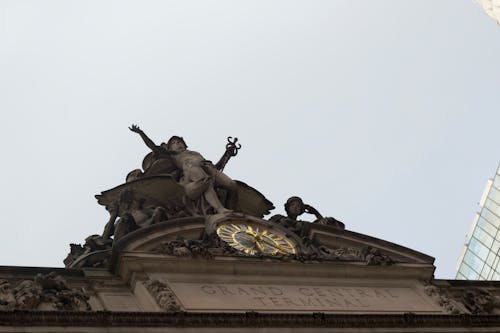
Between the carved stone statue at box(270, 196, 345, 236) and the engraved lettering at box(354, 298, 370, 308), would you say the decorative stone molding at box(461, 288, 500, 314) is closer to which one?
the engraved lettering at box(354, 298, 370, 308)

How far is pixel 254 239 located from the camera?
26.5 meters

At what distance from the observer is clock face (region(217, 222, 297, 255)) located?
26.0 m

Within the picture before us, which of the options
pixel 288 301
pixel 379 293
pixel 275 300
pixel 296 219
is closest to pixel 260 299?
pixel 275 300

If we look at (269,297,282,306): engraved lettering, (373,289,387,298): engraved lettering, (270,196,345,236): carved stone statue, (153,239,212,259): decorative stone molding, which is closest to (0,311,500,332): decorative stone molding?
(269,297,282,306): engraved lettering

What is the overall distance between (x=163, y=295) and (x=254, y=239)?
451 cm

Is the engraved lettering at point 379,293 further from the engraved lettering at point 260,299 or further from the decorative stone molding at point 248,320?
the engraved lettering at point 260,299

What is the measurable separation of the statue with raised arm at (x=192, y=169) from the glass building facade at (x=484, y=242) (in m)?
36.2

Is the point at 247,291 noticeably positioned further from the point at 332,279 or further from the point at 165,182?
the point at 165,182

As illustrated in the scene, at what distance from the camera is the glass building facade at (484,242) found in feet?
212

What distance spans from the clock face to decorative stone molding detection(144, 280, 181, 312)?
123 inches

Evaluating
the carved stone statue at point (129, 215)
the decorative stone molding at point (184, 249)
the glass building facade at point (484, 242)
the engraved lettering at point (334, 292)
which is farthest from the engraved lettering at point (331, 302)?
the glass building facade at point (484, 242)

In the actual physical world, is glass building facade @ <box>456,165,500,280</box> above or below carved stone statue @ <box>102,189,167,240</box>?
above

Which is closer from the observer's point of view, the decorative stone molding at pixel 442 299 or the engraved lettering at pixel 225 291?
the engraved lettering at pixel 225 291

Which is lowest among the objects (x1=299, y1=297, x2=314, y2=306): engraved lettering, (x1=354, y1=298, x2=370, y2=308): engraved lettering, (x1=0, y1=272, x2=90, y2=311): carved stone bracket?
(x1=0, y1=272, x2=90, y2=311): carved stone bracket
